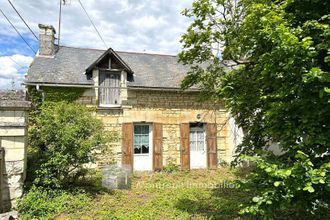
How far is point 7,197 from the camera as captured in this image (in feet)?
18.2

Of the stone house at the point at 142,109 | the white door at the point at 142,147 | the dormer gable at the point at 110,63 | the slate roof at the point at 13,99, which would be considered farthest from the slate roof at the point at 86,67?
the slate roof at the point at 13,99

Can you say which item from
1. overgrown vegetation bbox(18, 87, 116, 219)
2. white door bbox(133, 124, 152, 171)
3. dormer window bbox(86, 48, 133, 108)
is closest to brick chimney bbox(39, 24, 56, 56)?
dormer window bbox(86, 48, 133, 108)

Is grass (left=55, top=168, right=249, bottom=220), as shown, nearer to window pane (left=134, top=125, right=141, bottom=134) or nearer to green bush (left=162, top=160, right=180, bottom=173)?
green bush (left=162, top=160, right=180, bottom=173)

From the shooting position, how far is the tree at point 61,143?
20.9 ft

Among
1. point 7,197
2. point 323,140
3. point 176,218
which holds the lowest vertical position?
point 176,218

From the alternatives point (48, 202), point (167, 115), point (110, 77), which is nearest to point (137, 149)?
point (167, 115)

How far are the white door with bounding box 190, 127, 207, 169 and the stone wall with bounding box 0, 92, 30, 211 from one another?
7.15 m

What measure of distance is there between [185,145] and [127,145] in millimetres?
2595

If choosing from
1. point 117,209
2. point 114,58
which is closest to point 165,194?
point 117,209

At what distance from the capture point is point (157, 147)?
10.6 meters

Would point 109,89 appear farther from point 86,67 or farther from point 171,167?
point 171,167

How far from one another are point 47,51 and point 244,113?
9.87 metres

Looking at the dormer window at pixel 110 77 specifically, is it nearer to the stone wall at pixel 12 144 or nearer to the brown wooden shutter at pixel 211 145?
the brown wooden shutter at pixel 211 145

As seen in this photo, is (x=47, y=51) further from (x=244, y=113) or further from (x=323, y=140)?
(x=323, y=140)
